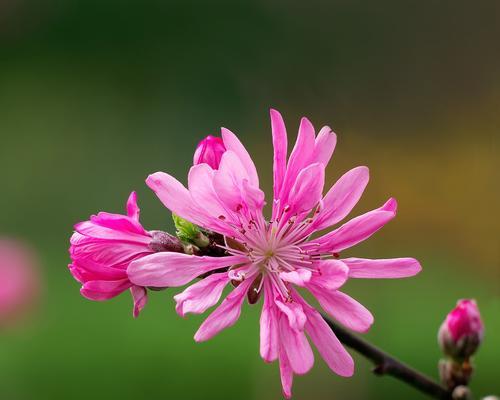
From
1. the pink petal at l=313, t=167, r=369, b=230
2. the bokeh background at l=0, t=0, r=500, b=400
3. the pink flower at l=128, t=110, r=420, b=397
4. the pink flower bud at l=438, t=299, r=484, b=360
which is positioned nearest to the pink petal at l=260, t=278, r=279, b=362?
the pink flower at l=128, t=110, r=420, b=397

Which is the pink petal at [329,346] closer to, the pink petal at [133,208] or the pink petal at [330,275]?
the pink petal at [330,275]

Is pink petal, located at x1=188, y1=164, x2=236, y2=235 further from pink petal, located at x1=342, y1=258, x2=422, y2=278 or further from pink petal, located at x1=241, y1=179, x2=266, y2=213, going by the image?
pink petal, located at x1=342, y1=258, x2=422, y2=278

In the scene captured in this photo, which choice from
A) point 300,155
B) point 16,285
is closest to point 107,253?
point 300,155

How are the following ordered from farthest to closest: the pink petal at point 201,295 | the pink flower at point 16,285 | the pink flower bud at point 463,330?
the pink flower at point 16,285 → the pink flower bud at point 463,330 → the pink petal at point 201,295

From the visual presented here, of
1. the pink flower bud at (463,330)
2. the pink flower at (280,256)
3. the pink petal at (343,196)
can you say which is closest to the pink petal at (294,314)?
the pink flower at (280,256)

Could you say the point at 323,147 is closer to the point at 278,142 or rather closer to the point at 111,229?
the point at 278,142

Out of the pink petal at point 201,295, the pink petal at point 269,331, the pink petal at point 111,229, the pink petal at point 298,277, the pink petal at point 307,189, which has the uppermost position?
the pink petal at point 307,189
